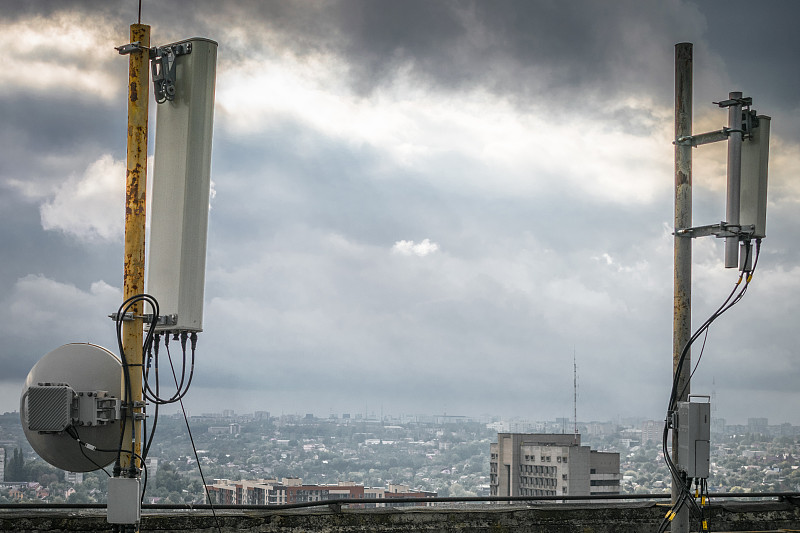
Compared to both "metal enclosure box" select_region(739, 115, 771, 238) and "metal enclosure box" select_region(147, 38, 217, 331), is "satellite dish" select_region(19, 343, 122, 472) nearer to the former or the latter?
"metal enclosure box" select_region(147, 38, 217, 331)

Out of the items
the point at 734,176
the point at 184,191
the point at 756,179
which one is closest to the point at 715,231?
the point at 734,176

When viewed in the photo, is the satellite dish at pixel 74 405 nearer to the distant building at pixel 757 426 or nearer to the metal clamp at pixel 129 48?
the metal clamp at pixel 129 48

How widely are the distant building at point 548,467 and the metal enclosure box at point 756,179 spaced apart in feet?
88.9

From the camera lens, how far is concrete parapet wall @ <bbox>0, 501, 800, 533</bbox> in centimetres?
821

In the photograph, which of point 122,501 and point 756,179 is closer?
point 122,501

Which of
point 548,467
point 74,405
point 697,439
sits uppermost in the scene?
point 74,405

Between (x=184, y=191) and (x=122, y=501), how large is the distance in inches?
105

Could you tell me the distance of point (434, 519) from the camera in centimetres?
957

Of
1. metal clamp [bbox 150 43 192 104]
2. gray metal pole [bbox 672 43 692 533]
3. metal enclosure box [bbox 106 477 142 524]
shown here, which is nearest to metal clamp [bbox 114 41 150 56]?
metal clamp [bbox 150 43 192 104]

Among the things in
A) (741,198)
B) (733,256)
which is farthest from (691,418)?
(741,198)

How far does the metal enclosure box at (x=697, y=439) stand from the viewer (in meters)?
8.65

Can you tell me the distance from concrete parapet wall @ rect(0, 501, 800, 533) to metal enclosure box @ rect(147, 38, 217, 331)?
2.79 m

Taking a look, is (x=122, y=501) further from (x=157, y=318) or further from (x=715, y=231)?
(x=715, y=231)

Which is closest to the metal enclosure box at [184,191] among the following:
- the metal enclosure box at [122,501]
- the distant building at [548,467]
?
the metal enclosure box at [122,501]
